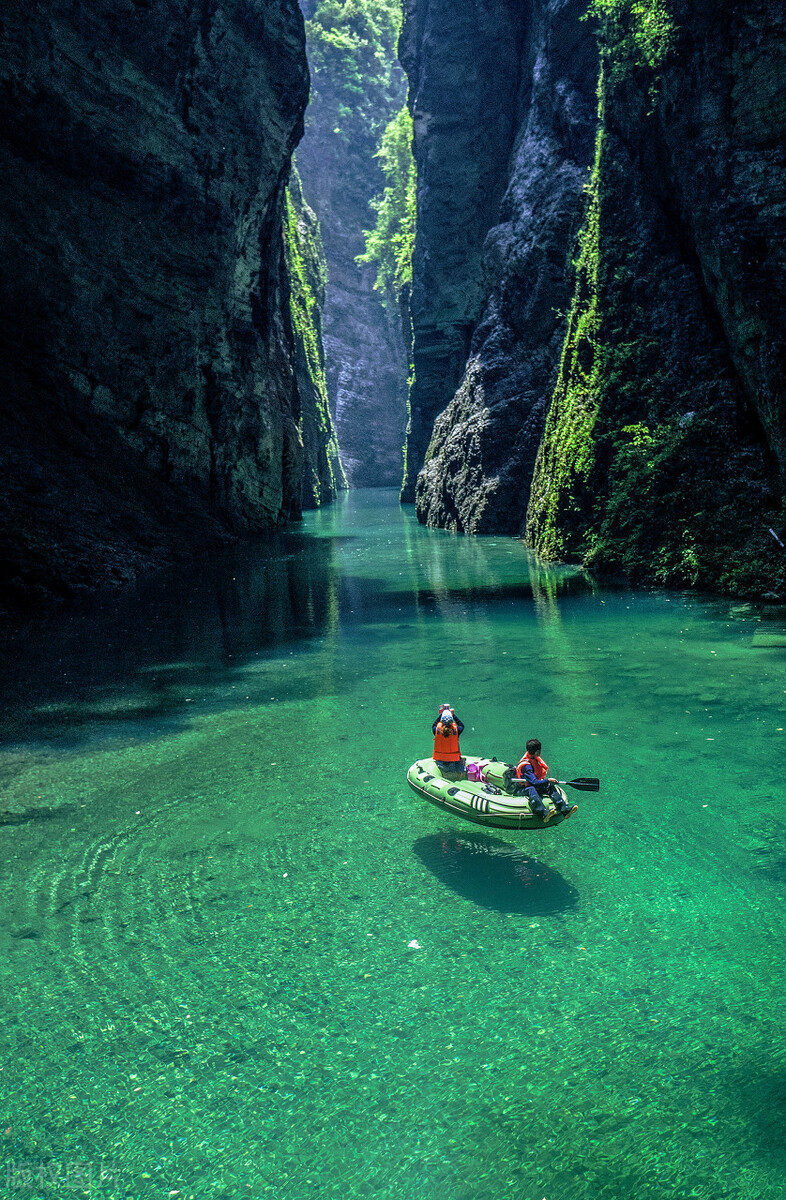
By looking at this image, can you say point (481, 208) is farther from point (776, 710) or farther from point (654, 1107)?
point (654, 1107)

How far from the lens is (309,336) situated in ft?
223

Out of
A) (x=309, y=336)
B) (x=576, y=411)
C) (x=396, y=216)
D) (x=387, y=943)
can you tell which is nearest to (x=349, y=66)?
(x=396, y=216)

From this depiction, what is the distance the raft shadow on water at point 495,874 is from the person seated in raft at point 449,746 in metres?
0.58

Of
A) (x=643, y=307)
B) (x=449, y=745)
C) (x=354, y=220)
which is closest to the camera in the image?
(x=449, y=745)

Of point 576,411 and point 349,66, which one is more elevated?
point 349,66

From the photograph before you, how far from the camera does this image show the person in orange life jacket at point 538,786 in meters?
7.52

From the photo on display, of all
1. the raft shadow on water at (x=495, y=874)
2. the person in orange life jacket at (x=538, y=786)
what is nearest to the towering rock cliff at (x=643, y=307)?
the person in orange life jacket at (x=538, y=786)

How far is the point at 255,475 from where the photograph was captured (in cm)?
3759

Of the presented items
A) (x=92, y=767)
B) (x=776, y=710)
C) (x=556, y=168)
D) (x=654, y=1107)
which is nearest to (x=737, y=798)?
(x=776, y=710)

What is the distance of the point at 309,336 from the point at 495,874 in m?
65.1

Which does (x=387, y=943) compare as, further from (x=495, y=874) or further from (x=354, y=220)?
(x=354, y=220)

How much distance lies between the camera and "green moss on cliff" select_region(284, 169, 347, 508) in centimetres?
6144

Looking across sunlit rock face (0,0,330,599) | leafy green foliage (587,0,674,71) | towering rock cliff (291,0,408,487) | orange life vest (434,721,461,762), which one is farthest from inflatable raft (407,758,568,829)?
towering rock cliff (291,0,408,487)

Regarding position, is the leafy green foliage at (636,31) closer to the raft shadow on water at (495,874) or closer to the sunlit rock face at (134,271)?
the sunlit rock face at (134,271)
